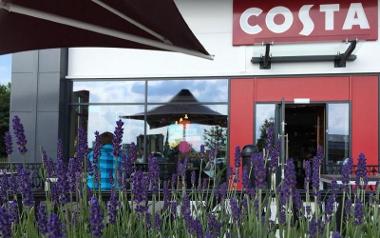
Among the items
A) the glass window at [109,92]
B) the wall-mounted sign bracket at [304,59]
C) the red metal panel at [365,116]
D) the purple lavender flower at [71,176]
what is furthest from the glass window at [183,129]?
the purple lavender flower at [71,176]

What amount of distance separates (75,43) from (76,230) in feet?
5.36

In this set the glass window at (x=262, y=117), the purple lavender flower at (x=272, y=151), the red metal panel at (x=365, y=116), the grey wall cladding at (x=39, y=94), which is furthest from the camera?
the grey wall cladding at (x=39, y=94)

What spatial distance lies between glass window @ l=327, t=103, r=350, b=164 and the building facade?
2cm

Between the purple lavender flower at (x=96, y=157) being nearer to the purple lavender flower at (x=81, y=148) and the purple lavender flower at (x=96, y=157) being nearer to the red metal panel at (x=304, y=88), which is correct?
the purple lavender flower at (x=81, y=148)

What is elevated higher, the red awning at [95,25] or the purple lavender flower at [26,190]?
the red awning at [95,25]

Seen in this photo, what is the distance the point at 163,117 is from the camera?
37.0 feet

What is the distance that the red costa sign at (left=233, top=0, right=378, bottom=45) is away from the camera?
10.6 metres

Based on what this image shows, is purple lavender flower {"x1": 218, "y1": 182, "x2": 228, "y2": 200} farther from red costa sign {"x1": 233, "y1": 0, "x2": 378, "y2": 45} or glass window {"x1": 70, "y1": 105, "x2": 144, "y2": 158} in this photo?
glass window {"x1": 70, "y1": 105, "x2": 144, "y2": 158}

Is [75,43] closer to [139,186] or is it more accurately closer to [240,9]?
[139,186]

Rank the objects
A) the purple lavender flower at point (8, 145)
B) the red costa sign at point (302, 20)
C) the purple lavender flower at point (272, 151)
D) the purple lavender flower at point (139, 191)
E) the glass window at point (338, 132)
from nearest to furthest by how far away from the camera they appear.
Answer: the purple lavender flower at point (139, 191)
the purple lavender flower at point (272, 151)
the purple lavender flower at point (8, 145)
the glass window at point (338, 132)
the red costa sign at point (302, 20)

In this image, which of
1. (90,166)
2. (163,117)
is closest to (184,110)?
(163,117)

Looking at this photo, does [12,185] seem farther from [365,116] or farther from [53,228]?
[365,116]

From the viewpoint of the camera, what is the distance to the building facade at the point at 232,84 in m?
10.5

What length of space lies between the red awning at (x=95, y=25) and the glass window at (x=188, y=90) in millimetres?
7697
